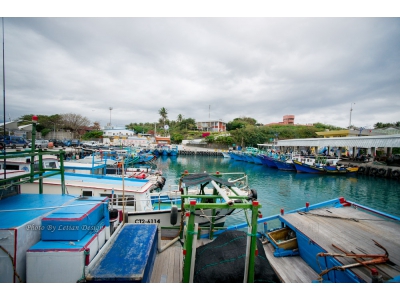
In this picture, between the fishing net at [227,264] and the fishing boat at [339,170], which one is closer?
the fishing net at [227,264]

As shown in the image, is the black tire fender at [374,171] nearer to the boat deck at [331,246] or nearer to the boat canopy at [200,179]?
the boat deck at [331,246]

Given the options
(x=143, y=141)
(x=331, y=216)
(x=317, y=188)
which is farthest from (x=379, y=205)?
(x=143, y=141)

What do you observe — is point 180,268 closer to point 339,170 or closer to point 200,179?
point 200,179

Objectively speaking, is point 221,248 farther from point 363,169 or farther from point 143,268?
point 363,169

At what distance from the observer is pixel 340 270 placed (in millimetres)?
4270

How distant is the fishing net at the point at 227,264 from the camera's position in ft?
12.3

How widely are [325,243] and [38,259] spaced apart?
648 centimetres

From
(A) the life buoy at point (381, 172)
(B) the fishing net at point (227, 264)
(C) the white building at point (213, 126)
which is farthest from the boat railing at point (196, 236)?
(C) the white building at point (213, 126)

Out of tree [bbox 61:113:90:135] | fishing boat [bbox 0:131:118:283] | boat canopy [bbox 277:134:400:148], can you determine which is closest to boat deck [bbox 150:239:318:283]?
fishing boat [bbox 0:131:118:283]

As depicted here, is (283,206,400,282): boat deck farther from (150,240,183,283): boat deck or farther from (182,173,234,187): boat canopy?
(150,240,183,283): boat deck

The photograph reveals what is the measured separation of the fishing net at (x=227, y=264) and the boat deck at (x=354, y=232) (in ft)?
6.55

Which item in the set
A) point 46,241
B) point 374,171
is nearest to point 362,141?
point 374,171

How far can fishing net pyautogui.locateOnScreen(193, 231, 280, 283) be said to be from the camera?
3.74 m

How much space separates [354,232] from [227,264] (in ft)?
14.8
